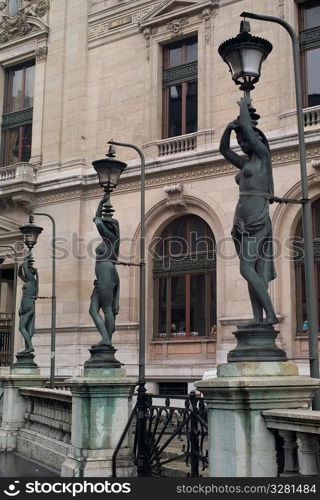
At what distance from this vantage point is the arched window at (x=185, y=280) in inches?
969

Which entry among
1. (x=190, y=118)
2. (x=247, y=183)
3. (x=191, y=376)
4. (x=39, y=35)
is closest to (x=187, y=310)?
(x=191, y=376)

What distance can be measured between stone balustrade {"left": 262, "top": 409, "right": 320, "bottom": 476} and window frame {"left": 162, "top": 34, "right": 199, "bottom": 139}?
67.0 ft

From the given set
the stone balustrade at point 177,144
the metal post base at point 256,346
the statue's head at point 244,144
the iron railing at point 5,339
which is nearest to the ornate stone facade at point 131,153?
the stone balustrade at point 177,144

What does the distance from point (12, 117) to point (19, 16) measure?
5003mm

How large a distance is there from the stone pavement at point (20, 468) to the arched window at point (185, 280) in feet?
37.4

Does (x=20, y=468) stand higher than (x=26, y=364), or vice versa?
(x=26, y=364)

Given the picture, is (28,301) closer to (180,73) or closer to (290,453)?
(290,453)

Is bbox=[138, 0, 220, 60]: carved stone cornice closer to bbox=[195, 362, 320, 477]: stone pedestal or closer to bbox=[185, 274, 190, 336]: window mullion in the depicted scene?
bbox=[185, 274, 190, 336]: window mullion

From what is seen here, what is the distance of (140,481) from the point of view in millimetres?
6902

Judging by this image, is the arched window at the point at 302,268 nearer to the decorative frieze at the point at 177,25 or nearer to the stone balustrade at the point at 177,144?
the stone balustrade at the point at 177,144

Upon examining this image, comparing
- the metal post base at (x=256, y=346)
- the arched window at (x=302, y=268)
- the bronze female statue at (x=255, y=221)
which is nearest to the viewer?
the metal post base at (x=256, y=346)

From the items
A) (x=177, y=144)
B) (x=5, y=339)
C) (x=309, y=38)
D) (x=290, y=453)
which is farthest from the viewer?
(x=5, y=339)

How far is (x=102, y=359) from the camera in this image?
36.0ft

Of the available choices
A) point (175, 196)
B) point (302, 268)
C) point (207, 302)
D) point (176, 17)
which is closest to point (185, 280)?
point (207, 302)
